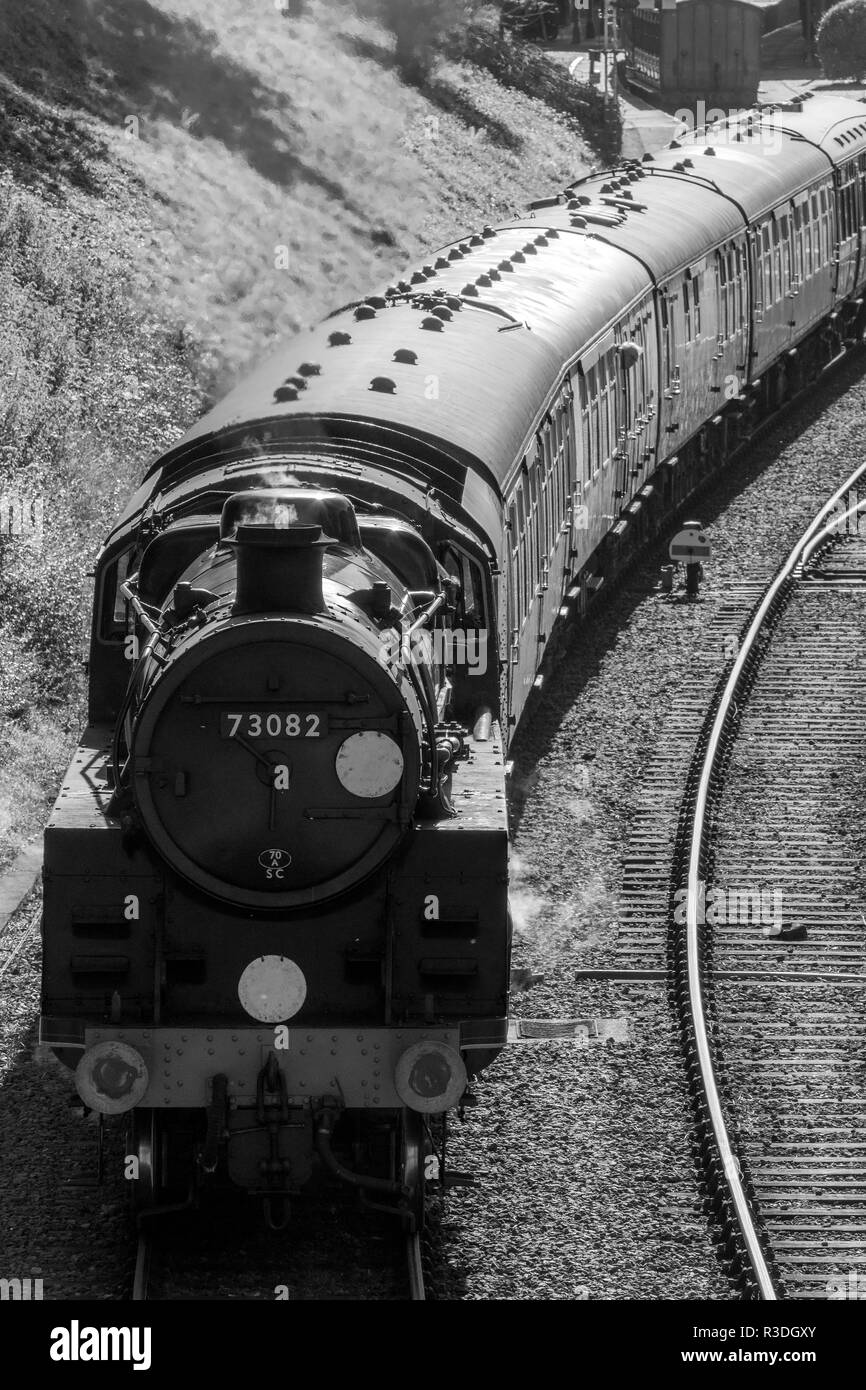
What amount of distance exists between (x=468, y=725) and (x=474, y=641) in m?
0.49

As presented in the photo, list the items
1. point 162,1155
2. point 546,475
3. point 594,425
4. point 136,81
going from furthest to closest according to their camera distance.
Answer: point 136,81 → point 594,425 → point 546,475 → point 162,1155

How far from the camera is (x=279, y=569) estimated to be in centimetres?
894

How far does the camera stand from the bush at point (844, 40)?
5912cm

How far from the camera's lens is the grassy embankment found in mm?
18906

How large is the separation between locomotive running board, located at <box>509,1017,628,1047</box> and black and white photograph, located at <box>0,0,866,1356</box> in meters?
0.04

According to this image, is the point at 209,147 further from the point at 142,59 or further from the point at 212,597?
the point at 212,597

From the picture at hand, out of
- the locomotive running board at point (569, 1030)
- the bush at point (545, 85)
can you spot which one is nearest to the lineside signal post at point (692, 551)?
the locomotive running board at point (569, 1030)

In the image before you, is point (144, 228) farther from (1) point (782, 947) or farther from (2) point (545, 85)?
(2) point (545, 85)

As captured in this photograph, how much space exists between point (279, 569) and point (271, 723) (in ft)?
2.38

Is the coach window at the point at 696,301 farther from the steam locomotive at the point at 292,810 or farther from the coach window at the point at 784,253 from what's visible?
the steam locomotive at the point at 292,810

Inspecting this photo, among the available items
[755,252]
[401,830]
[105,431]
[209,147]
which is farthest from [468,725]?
[209,147]

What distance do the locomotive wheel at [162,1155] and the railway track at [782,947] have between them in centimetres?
284

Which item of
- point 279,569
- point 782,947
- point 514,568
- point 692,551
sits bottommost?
point 782,947

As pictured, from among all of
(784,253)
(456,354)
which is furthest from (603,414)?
(784,253)
